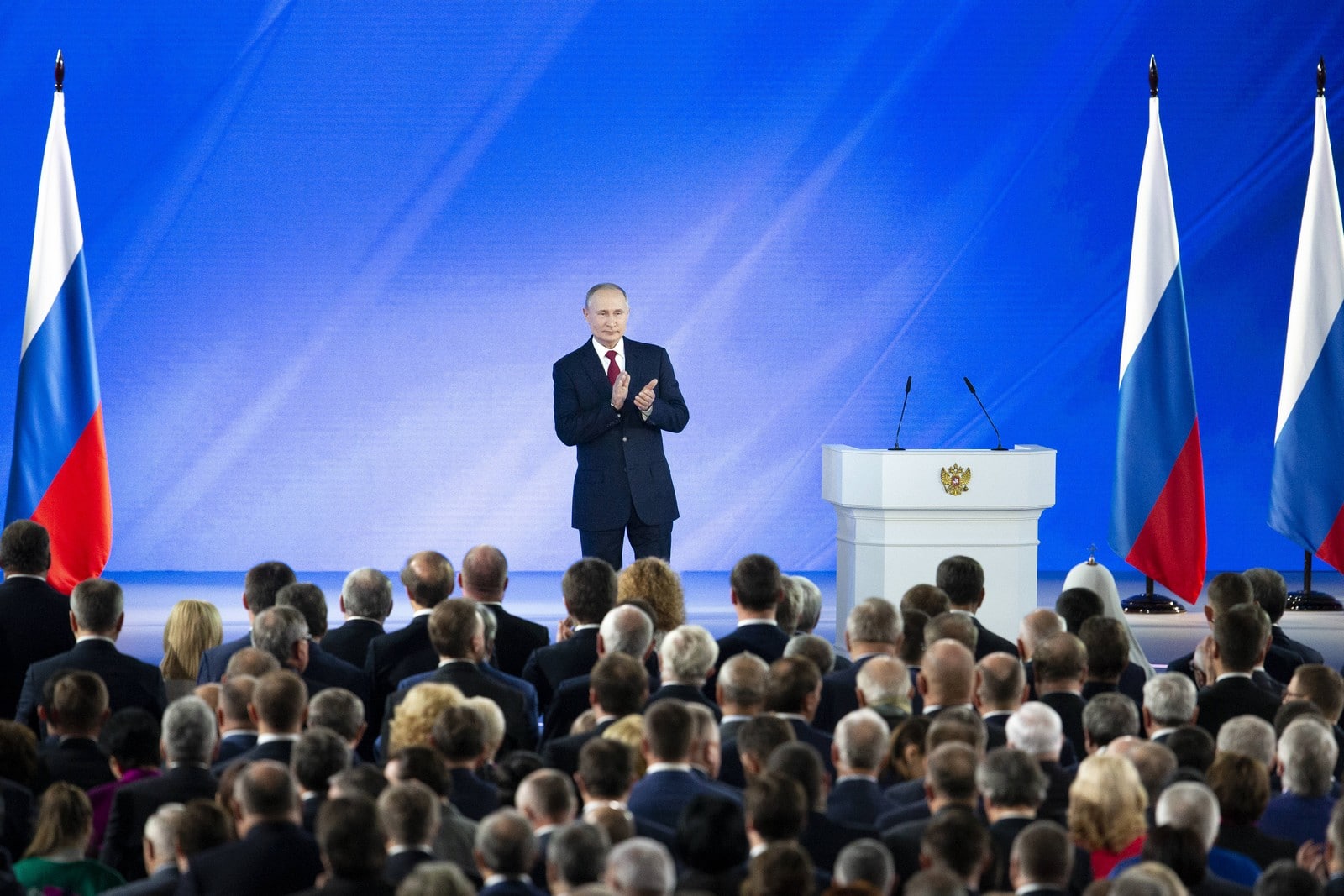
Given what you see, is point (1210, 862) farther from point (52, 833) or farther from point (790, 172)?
point (790, 172)

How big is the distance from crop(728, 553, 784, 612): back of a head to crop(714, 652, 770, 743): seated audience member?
909mm

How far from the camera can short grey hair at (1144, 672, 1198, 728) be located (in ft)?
15.4

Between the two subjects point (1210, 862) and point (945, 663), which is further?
point (945, 663)

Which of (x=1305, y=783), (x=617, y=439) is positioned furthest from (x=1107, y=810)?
(x=617, y=439)

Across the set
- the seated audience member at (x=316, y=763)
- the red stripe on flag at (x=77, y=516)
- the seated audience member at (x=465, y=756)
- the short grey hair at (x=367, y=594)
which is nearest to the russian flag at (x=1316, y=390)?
the short grey hair at (x=367, y=594)

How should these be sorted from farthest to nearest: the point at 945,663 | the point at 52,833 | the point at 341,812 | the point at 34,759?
the point at 945,663 < the point at 34,759 < the point at 52,833 < the point at 341,812

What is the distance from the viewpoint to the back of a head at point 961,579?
6.18 meters

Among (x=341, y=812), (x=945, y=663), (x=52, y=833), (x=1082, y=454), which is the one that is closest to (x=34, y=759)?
(x=52, y=833)

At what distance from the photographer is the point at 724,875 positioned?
136 inches

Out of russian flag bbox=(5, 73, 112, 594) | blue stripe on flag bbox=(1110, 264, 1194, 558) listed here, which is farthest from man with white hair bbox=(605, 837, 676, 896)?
blue stripe on flag bbox=(1110, 264, 1194, 558)

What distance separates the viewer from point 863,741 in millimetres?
4102

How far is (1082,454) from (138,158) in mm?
5995

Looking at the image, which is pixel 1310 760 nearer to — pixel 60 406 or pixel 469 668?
pixel 469 668

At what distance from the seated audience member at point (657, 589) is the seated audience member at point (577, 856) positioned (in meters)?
2.56
